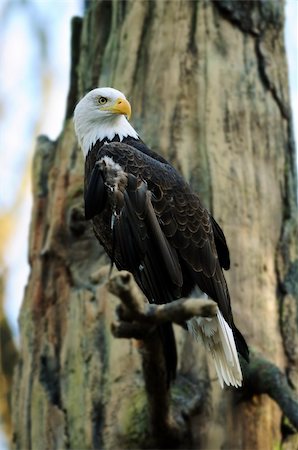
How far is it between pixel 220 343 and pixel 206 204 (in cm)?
139

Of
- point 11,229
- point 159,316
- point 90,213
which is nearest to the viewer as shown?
point 159,316

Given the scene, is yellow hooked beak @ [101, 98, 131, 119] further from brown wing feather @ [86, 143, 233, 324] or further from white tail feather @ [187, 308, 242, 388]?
white tail feather @ [187, 308, 242, 388]

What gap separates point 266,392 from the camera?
6.50 metres

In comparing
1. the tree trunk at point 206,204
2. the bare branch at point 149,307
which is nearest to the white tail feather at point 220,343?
the tree trunk at point 206,204

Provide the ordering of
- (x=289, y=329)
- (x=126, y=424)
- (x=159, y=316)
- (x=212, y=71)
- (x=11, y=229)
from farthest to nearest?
(x=11, y=229) → (x=212, y=71) → (x=289, y=329) → (x=126, y=424) → (x=159, y=316)

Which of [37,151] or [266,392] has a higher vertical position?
[37,151]

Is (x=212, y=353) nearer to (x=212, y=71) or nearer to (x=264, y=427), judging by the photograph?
(x=264, y=427)

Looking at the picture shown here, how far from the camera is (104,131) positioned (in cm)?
704

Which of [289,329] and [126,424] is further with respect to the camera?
[289,329]

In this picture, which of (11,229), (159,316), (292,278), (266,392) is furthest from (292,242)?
(11,229)

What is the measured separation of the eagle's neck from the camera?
6.95 m

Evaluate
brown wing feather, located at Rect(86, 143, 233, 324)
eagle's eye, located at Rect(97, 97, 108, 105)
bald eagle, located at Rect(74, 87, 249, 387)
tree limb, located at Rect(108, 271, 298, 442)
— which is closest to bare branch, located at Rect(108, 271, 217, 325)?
tree limb, located at Rect(108, 271, 298, 442)

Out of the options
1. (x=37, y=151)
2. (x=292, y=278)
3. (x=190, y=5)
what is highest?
(x=190, y=5)

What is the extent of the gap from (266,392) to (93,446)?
3.60ft
